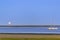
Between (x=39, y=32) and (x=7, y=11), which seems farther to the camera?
(x=7, y=11)

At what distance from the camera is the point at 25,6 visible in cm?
116

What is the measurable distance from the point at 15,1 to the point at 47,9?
350mm

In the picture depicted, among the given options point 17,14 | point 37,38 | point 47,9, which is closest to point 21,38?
point 37,38

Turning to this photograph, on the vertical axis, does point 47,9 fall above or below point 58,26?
above

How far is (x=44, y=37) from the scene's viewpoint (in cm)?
90

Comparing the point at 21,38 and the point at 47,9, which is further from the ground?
the point at 47,9

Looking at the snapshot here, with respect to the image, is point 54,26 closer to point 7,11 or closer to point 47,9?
point 47,9

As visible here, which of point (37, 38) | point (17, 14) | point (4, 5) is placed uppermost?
point (4, 5)

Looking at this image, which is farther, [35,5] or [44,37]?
[35,5]

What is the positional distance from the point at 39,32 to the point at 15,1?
0.45 metres

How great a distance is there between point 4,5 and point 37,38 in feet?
1.70

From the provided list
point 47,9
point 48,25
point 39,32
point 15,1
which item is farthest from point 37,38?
point 15,1

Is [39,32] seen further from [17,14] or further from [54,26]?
[17,14]

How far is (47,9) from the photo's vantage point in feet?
3.73
